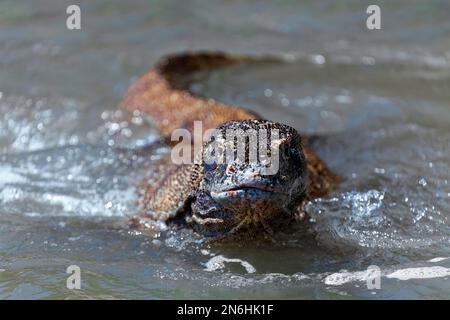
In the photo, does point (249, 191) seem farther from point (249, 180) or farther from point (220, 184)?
point (220, 184)

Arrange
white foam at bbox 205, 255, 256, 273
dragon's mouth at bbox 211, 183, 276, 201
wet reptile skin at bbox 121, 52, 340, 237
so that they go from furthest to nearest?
white foam at bbox 205, 255, 256, 273 < wet reptile skin at bbox 121, 52, 340, 237 < dragon's mouth at bbox 211, 183, 276, 201

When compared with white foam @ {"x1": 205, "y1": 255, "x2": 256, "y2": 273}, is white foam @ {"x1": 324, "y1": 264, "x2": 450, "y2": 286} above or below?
below

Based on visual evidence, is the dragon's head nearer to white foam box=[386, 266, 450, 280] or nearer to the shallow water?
the shallow water

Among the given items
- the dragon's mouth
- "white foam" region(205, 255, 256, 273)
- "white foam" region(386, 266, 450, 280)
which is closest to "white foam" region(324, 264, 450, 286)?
"white foam" region(386, 266, 450, 280)

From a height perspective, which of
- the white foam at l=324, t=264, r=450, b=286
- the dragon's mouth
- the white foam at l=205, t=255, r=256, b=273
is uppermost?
the dragon's mouth

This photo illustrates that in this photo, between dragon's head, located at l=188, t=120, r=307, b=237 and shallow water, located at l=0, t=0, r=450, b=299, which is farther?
shallow water, located at l=0, t=0, r=450, b=299

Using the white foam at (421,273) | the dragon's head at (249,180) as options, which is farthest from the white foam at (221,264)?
the white foam at (421,273)

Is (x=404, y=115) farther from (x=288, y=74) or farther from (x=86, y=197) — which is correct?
(x=86, y=197)

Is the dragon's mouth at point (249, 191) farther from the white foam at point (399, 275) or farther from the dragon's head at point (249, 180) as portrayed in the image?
the white foam at point (399, 275)
